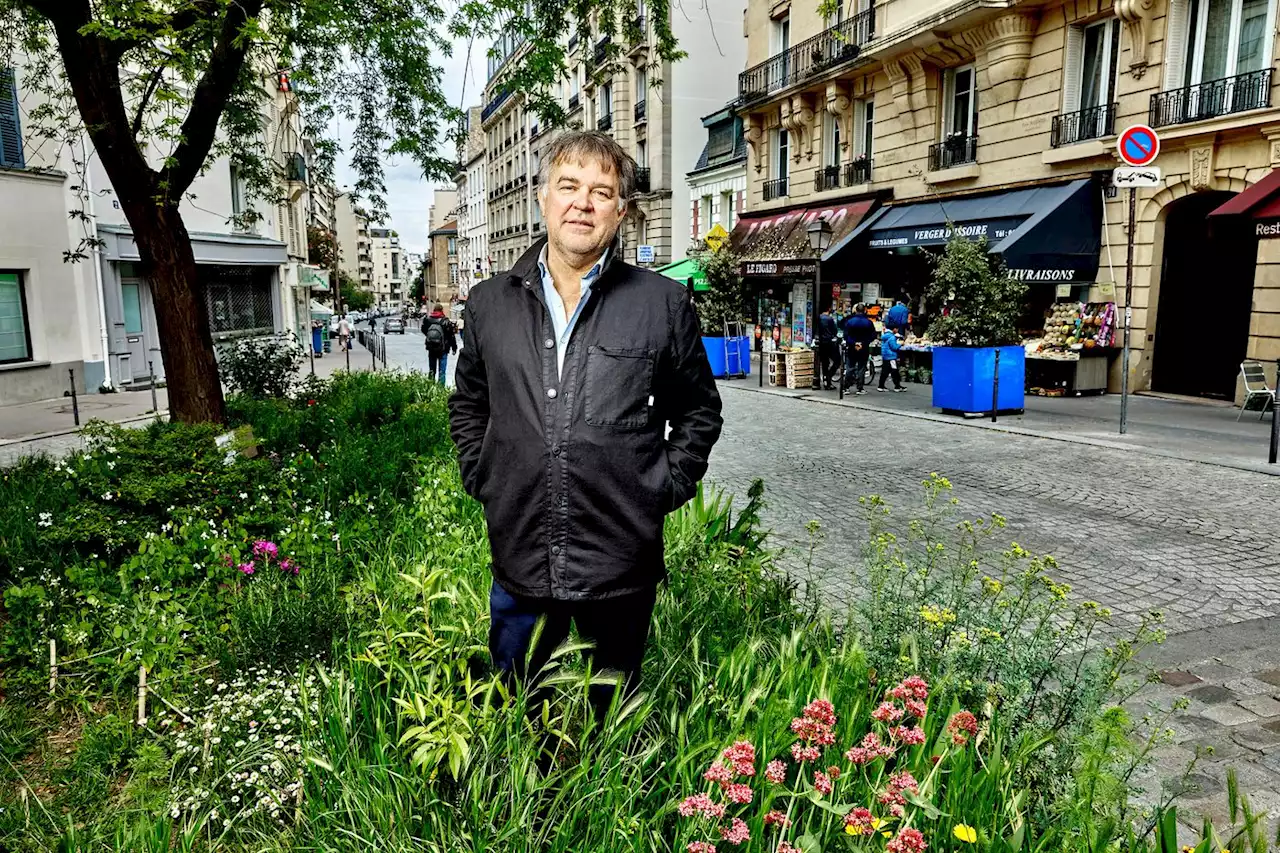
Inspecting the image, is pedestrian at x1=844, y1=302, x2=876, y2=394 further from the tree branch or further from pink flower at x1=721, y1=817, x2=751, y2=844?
pink flower at x1=721, y1=817, x2=751, y2=844

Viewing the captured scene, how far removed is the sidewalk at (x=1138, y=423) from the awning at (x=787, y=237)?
656cm

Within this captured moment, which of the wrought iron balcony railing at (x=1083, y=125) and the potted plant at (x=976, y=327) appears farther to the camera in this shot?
the wrought iron balcony railing at (x=1083, y=125)

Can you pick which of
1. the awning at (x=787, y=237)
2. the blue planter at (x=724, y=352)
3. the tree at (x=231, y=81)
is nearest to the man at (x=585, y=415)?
the tree at (x=231, y=81)

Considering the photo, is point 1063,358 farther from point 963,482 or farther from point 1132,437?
point 963,482

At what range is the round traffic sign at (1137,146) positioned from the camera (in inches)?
436

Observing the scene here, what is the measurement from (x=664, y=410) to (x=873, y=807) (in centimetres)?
121

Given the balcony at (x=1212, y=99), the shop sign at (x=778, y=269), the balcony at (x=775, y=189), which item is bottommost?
the shop sign at (x=778, y=269)

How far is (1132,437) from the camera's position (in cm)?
1109

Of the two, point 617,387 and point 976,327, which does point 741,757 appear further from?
point 976,327

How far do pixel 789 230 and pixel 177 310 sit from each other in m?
20.0

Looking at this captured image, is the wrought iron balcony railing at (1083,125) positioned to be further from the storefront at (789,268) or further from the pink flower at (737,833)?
the pink flower at (737,833)

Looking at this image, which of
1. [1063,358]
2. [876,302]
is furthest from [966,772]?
[876,302]

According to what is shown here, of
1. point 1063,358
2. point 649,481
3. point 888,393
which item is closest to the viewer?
point 649,481

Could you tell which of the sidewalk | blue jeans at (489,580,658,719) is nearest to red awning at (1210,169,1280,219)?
the sidewalk
